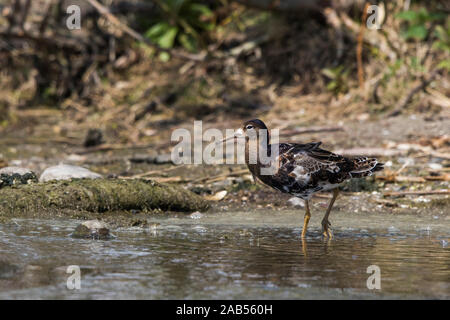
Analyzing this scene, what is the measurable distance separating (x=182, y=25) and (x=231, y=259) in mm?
8727

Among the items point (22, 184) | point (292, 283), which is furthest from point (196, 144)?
point (292, 283)

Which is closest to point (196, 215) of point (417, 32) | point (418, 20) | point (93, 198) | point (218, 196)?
point (218, 196)

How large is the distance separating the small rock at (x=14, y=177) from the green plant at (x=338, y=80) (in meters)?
6.38

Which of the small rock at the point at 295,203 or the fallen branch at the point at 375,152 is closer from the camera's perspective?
the small rock at the point at 295,203

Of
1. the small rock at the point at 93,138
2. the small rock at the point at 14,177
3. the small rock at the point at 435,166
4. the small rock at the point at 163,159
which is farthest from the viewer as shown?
the small rock at the point at 93,138

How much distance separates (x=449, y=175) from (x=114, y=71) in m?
8.27

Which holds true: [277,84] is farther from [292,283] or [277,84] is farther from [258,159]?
[292,283]

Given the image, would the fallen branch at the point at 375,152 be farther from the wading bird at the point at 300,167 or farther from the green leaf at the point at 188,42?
the green leaf at the point at 188,42

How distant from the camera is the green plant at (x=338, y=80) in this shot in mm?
12352

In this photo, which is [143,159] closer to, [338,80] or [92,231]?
[92,231]

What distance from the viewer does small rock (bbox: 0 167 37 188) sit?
7.33 metres

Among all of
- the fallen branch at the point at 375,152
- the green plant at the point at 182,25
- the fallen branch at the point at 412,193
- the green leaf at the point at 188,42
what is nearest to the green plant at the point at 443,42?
the fallen branch at the point at 375,152

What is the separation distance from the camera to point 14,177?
7.49 metres

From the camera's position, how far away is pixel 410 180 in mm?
8312
